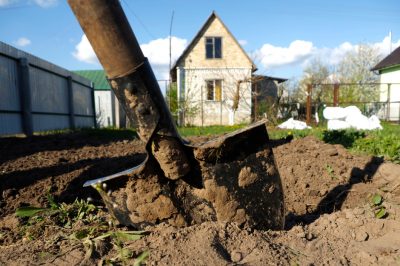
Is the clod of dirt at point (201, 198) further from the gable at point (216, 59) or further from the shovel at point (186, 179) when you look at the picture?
the gable at point (216, 59)

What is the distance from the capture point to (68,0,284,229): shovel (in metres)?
1.52

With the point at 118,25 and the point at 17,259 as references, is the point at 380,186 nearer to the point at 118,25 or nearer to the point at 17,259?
the point at 118,25

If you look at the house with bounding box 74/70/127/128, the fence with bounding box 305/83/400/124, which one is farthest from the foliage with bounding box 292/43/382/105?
the house with bounding box 74/70/127/128

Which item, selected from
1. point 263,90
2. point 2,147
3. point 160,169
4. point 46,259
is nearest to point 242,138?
point 160,169

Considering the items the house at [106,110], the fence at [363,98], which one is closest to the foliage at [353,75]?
the fence at [363,98]

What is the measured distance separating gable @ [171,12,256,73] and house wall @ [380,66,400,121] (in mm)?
7518

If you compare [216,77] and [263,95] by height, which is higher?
[216,77]

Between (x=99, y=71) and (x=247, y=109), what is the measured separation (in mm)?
12516

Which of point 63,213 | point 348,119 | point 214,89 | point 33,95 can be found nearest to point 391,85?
point 214,89

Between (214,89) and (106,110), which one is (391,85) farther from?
(106,110)

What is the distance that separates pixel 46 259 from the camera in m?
1.32

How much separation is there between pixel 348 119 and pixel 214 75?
9755 mm

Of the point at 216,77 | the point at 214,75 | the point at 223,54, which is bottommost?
the point at 216,77

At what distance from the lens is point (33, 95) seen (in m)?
8.59
